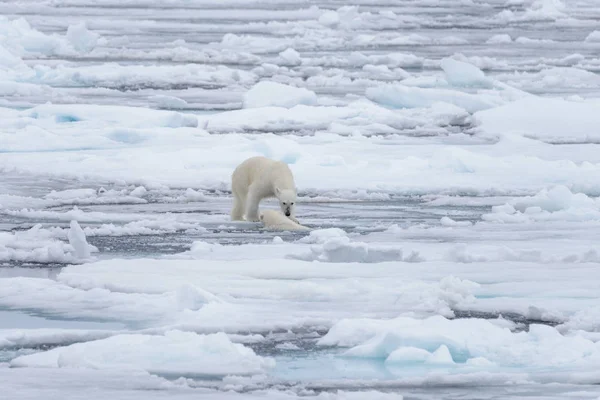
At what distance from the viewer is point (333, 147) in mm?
9914

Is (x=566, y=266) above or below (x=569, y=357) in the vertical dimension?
above

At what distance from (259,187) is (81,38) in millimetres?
12809

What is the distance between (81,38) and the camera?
19.1 metres

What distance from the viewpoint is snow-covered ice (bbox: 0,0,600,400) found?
159 inches

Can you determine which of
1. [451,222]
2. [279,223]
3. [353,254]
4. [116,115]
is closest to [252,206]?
[279,223]

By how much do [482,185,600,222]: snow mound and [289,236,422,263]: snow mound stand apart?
54.0 inches

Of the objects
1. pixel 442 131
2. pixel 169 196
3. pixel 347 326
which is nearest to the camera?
pixel 347 326

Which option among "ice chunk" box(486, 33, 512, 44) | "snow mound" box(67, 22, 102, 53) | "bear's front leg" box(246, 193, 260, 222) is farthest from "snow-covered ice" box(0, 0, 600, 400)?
"ice chunk" box(486, 33, 512, 44)

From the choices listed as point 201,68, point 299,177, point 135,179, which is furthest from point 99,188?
point 201,68

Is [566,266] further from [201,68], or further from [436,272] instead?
[201,68]

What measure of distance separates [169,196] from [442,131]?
3.94 m

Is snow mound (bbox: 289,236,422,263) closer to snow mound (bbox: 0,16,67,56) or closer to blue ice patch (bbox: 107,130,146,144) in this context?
blue ice patch (bbox: 107,130,146,144)

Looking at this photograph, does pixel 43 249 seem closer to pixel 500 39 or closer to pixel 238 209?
pixel 238 209

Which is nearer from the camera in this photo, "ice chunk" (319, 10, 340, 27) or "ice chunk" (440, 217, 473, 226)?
"ice chunk" (440, 217, 473, 226)
